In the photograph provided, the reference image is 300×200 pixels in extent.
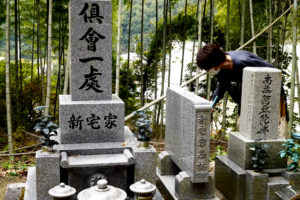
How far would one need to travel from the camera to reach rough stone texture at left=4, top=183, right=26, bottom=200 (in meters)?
4.29

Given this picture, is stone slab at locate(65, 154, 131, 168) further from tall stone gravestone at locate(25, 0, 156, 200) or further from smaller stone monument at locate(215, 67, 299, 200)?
smaller stone monument at locate(215, 67, 299, 200)

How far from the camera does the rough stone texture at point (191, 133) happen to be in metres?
3.83

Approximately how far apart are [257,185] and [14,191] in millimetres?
2973

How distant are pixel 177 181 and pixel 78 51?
1969 millimetres

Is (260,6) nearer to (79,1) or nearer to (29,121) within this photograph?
(79,1)

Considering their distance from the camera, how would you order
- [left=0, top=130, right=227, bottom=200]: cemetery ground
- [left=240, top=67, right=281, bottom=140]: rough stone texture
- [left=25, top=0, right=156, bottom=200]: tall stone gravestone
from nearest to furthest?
[left=25, top=0, right=156, bottom=200]: tall stone gravestone < [left=240, top=67, right=281, bottom=140]: rough stone texture < [left=0, top=130, right=227, bottom=200]: cemetery ground

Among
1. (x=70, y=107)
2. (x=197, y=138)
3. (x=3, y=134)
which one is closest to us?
(x=197, y=138)

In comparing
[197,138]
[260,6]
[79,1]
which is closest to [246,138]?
[197,138]

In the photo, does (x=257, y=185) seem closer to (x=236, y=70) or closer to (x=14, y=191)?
(x=236, y=70)

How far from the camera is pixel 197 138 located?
387 centimetres

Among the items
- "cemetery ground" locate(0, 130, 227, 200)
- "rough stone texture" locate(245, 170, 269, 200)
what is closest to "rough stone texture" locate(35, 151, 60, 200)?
"cemetery ground" locate(0, 130, 227, 200)

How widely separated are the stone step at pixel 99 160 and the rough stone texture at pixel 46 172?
10cm

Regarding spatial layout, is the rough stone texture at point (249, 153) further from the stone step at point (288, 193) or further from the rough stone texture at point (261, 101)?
the stone step at point (288, 193)

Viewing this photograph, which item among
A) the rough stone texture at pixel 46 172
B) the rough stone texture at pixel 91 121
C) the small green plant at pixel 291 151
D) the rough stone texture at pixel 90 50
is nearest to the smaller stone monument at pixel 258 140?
the small green plant at pixel 291 151
